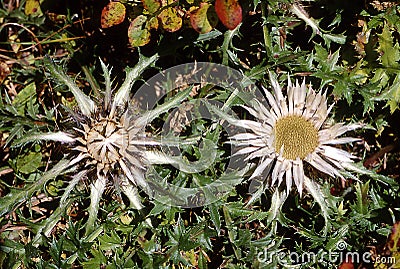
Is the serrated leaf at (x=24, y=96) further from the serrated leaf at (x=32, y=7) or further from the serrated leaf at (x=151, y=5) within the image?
the serrated leaf at (x=151, y=5)

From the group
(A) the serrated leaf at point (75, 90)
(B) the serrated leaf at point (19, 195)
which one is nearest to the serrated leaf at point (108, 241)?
(B) the serrated leaf at point (19, 195)

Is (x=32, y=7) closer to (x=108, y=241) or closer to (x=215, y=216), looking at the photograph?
(x=108, y=241)

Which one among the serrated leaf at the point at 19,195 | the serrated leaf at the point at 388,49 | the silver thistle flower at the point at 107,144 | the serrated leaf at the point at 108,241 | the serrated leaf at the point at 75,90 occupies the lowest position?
the serrated leaf at the point at 108,241

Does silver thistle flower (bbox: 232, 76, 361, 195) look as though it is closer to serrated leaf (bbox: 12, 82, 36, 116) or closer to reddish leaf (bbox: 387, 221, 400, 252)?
reddish leaf (bbox: 387, 221, 400, 252)

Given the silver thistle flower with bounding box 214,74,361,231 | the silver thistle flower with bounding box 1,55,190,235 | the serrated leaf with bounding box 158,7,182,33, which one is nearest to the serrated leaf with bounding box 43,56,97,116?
the silver thistle flower with bounding box 1,55,190,235

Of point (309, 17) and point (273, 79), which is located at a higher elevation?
point (309, 17)

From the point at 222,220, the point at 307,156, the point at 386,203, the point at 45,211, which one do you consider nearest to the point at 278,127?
the point at 307,156

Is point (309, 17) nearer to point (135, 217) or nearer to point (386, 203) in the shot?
point (386, 203)
